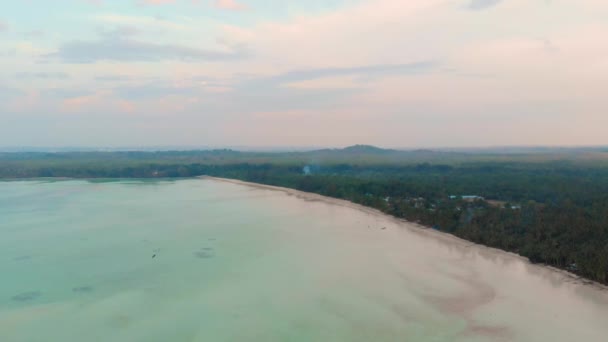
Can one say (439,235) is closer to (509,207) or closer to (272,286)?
(509,207)

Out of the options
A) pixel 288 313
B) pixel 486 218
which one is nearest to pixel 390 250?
pixel 486 218

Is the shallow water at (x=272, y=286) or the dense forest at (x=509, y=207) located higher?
the dense forest at (x=509, y=207)

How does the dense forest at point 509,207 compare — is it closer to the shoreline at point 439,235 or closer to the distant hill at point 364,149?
the shoreline at point 439,235

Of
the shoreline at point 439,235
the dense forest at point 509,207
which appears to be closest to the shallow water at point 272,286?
the shoreline at point 439,235

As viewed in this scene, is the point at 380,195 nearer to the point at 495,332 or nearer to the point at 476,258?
the point at 476,258

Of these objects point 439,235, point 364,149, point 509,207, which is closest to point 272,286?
point 439,235

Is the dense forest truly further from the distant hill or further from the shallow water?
the distant hill

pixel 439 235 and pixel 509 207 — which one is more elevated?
pixel 509 207

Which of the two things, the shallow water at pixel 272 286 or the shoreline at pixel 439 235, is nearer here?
the shallow water at pixel 272 286

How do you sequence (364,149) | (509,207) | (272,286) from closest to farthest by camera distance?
(272,286), (509,207), (364,149)
